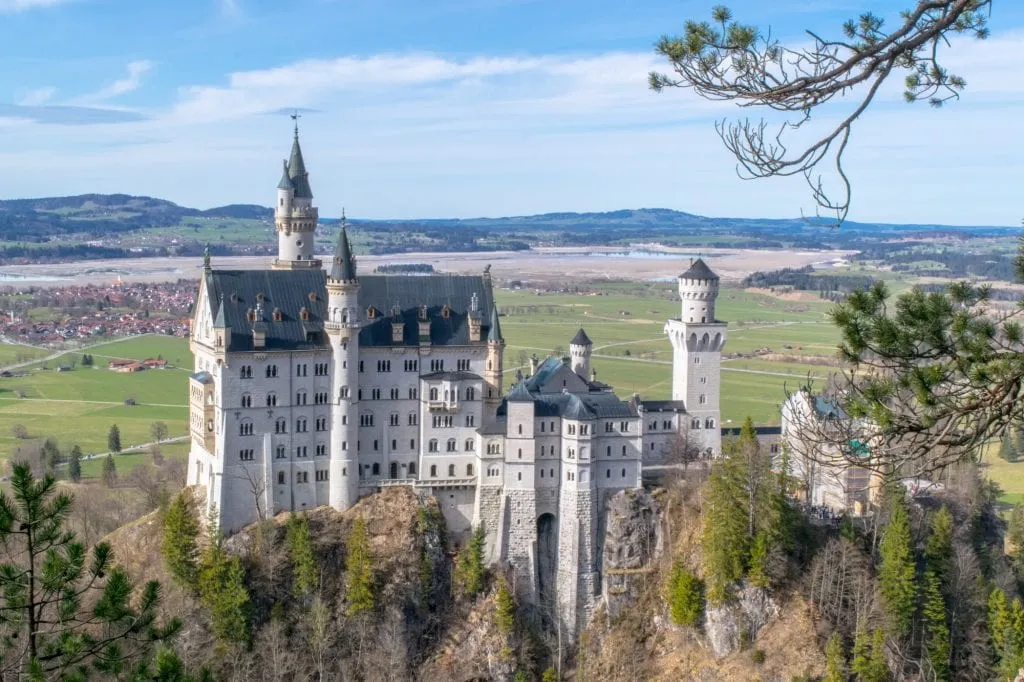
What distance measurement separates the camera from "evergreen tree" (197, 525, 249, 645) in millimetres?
68438

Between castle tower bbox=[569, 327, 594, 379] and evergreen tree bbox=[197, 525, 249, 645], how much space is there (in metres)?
25.8

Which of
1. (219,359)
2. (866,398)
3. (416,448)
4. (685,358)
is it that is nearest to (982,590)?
(685,358)

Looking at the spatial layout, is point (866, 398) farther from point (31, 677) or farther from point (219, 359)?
point (219, 359)

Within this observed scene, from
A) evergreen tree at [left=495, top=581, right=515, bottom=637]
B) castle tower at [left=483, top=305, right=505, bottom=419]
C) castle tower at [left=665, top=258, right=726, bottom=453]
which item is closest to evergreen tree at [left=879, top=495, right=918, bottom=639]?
castle tower at [left=665, top=258, right=726, bottom=453]

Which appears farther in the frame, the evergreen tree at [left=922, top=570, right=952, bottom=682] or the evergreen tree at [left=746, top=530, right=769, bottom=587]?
the evergreen tree at [left=746, top=530, right=769, bottom=587]

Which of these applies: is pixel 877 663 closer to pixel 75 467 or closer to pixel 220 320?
pixel 220 320

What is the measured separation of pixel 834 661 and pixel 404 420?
97.8 ft

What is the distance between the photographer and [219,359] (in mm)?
71500

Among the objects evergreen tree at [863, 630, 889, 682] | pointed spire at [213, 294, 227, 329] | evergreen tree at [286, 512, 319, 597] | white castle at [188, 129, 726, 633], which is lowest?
evergreen tree at [863, 630, 889, 682]

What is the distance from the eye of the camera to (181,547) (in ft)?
229

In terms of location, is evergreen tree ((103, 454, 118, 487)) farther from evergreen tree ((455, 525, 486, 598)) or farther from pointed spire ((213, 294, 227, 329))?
evergreen tree ((455, 525, 486, 598))

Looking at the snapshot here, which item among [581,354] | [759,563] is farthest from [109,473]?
[759,563]

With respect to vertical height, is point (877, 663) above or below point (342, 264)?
below

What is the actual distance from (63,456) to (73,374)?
47.5 metres
